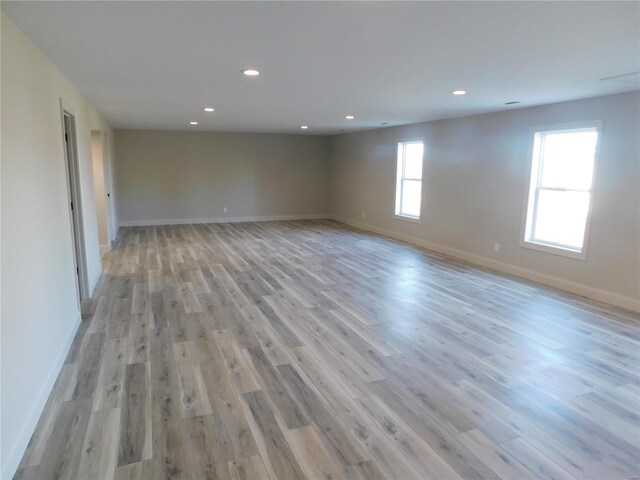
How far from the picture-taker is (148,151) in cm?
962

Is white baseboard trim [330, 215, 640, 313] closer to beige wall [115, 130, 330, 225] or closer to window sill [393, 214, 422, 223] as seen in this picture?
window sill [393, 214, 422, 223]

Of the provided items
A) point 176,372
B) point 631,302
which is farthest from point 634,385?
point 176,372

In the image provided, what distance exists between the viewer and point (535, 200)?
5445 millimetres

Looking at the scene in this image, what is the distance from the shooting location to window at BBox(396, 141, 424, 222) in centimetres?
788

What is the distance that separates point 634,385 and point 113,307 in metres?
4.58

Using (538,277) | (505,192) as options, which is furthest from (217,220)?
(538,277)

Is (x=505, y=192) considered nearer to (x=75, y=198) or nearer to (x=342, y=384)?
(x=342, y=384)

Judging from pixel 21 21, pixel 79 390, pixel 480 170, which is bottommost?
pixel 79 390

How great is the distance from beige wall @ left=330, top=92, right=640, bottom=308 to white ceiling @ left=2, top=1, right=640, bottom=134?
1.82ft

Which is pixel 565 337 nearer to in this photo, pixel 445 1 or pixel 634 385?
pixel 634 385

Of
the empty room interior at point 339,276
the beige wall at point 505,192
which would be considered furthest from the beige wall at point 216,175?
the empty room interior at point 339,276

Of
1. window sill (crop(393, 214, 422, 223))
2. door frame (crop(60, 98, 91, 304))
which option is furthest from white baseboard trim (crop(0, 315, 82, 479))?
window sill (crop(393, 214, 422, 223))

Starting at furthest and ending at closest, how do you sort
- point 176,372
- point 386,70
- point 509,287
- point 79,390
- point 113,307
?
point 509,287, point 113,307, point 386,70, point 176,372, point 79,390

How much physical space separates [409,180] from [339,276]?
3.46m
